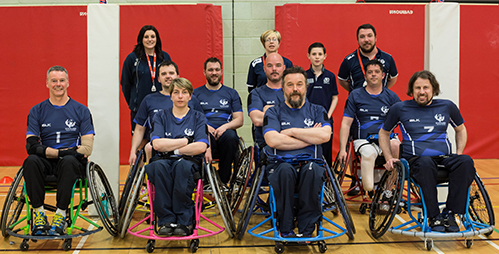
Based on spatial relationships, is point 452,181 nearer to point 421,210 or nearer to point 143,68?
point 421,210

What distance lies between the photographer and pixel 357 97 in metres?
4.39

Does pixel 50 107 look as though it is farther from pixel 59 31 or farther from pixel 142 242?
pixel 59 31

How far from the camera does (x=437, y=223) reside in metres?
3.29

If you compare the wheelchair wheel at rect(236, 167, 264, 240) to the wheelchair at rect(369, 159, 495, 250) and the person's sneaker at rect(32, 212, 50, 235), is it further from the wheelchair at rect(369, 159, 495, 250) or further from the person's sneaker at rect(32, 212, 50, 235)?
the person's sneaker at rect(32, 212, 50, 235)

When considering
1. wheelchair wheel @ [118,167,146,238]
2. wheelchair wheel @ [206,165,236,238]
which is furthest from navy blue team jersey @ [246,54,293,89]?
wheelchair wheel @ [118,167,146,238]

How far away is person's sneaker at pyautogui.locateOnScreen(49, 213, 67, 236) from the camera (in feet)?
10.9

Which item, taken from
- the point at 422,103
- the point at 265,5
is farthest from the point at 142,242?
the point at 265,5

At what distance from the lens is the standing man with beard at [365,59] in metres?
4.66

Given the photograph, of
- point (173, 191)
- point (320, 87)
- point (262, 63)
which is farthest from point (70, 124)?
point (320, 87)

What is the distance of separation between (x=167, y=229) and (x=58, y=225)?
802 mm

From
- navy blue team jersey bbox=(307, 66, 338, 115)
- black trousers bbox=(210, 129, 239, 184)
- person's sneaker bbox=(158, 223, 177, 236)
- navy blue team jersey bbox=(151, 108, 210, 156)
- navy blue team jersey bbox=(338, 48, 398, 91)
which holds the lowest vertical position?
person's sneaker bbox=(158, 223, 177, 236)

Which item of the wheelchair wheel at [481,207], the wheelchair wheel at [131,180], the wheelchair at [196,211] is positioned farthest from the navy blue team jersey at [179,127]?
the wheelchair wheel at [481,207]

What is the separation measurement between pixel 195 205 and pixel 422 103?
1884 millimetres

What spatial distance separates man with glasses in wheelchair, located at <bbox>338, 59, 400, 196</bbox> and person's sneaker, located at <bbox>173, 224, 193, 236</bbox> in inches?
62.3
